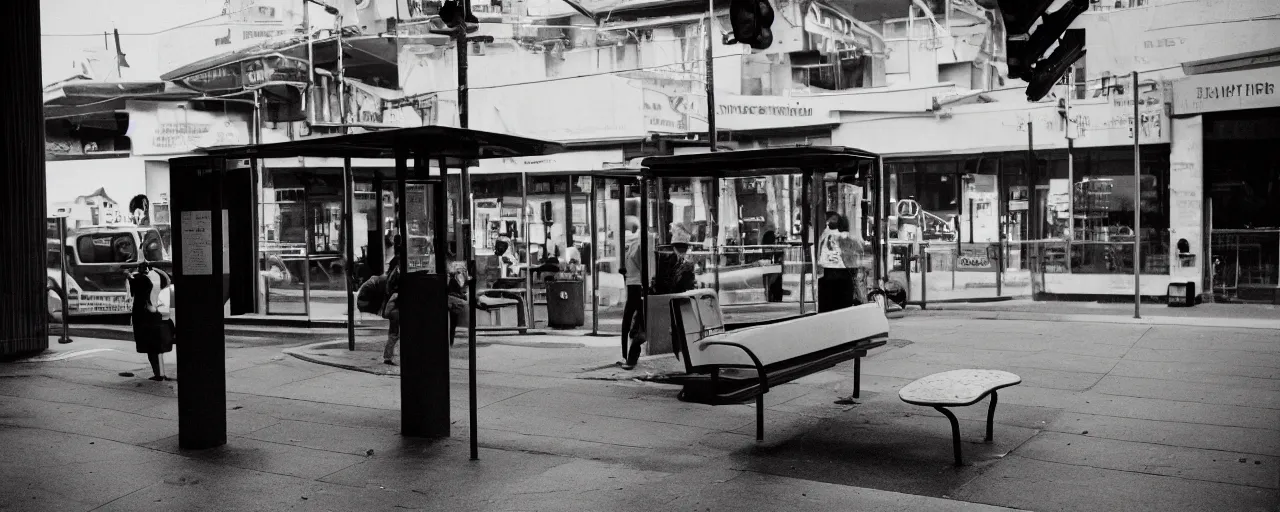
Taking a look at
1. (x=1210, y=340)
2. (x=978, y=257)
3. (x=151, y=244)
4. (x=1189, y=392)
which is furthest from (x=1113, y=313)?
(x=151, y=244)

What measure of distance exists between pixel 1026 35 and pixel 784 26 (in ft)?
51.3

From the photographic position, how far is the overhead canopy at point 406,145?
7574 mm

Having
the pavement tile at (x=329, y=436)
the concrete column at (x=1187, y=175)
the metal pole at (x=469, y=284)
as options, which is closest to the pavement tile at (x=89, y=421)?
the pavement tile at (x=329, y=436)

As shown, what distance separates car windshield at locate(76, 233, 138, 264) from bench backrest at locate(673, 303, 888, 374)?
13.9 metres

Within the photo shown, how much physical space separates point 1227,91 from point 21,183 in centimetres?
2026

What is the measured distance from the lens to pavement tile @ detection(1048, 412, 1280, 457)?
7227mm

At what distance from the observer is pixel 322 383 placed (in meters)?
10.7

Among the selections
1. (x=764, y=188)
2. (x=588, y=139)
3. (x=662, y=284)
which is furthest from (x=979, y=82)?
(x=662, y=284)

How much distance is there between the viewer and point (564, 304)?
54.3ft

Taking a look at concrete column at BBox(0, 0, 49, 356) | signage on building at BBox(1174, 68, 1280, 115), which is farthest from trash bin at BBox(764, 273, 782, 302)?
signage on building at BBox(1174, 68, 1280, 115)

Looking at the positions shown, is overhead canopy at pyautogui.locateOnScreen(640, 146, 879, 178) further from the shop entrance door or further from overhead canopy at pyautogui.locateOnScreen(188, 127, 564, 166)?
the shop entrance door

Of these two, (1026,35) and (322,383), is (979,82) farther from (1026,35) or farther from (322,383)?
(322,383)

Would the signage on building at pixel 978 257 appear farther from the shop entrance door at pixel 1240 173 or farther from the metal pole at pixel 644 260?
the metal pole at pixel 644 260

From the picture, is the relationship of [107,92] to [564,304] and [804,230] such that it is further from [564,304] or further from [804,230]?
[804,230]
